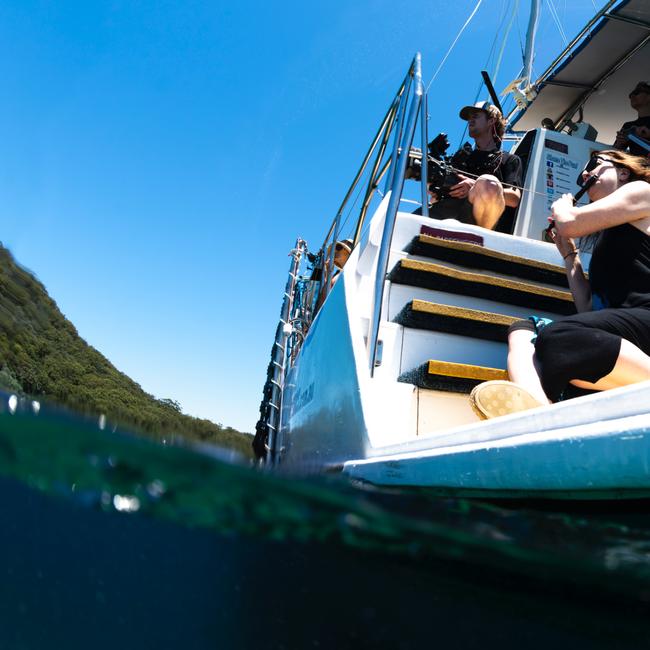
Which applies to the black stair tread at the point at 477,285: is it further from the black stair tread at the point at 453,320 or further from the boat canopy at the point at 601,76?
the boat canopy at the point at 601,76

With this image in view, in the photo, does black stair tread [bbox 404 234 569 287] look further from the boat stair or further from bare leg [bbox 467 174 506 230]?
bare leg [bbox 467 174 506 230]

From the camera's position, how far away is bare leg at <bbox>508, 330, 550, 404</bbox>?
3.95 ft

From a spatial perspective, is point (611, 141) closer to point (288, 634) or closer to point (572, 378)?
point (572, 378)

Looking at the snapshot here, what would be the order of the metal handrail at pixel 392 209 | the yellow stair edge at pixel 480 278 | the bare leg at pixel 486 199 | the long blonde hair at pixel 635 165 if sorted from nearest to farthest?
the long blonde hair at pixel 635 165
the metal handrail at pixel 392 209
the yellow stair edge at pixel 480 278
the bare leg at pixel 486 199

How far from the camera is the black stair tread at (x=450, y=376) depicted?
5.33 feet

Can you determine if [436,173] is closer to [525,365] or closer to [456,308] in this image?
[456,308]

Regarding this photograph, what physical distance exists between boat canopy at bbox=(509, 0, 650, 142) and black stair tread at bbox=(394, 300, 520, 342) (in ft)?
9.61

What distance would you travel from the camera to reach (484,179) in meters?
2.81

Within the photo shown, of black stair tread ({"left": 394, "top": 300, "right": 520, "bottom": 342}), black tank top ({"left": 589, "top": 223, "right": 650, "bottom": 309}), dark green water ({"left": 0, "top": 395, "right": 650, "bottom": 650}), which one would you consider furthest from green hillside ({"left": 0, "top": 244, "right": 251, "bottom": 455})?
black stair tread ({"left": 394, "top": 300, "right": 520, "bottom": 342})

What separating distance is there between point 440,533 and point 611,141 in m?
5.21

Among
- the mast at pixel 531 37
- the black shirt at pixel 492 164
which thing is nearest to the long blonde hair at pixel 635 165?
the black shirt at pixel 492 164

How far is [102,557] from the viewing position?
32.6 inches

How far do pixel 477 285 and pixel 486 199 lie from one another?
3.39ft

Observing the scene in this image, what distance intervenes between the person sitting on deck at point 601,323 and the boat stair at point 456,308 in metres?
0.32
